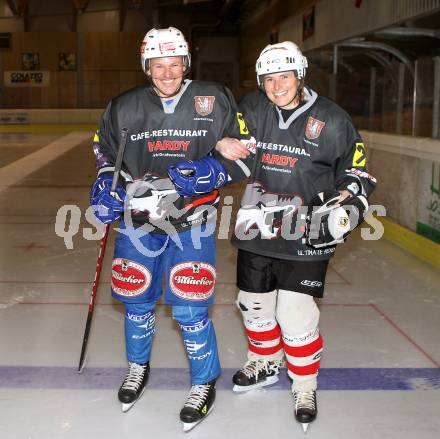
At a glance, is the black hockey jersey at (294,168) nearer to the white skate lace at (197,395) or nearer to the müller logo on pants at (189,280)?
the müller logo on pants at (189,280)

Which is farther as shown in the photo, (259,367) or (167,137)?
(259,367)

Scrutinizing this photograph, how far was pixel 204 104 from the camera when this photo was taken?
2.58m

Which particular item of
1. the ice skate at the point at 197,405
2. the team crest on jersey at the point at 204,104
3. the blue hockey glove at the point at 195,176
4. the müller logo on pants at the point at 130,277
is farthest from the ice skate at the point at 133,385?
the team crest on jersey at the point at 204,104

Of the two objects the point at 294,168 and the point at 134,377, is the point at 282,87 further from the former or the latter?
the point at 134,377

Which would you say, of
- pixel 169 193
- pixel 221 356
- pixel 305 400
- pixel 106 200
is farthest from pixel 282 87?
pixel 221 356

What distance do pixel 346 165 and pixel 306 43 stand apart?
11420 millimetres

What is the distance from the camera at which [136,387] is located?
9.06 ft

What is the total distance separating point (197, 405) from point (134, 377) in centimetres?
33

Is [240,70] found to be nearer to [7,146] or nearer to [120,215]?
[7,146]

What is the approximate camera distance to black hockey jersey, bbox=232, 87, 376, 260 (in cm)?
256

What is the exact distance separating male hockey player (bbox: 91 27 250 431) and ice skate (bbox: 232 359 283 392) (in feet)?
0.74

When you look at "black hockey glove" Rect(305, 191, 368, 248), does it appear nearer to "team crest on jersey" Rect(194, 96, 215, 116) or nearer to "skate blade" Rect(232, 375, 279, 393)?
"team crest on jersey" Rect(194, 96, 215, 116)

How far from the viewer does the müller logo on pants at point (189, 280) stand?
8.50ft

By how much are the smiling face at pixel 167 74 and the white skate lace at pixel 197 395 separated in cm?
106
